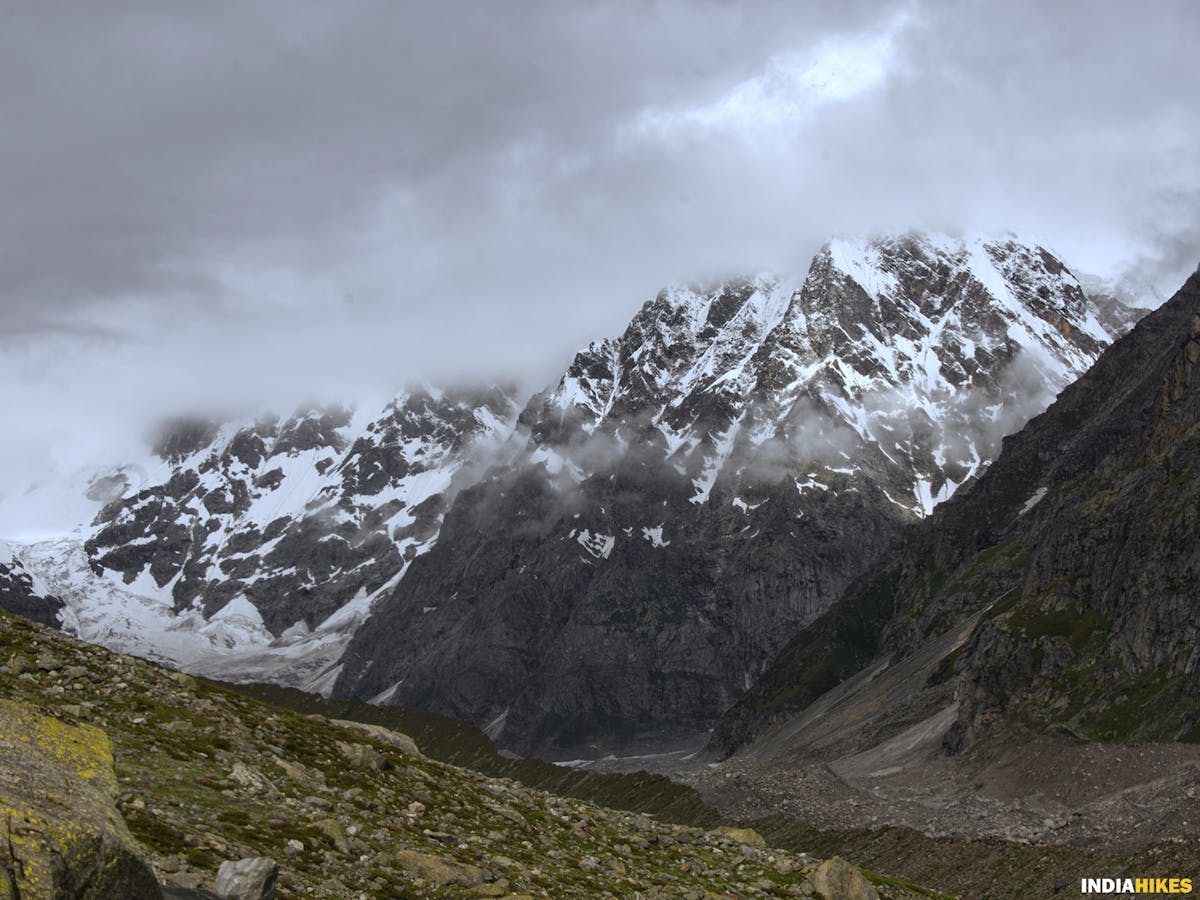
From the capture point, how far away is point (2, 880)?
1584 cm

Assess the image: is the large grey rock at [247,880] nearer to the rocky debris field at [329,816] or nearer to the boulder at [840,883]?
the rocky debris field at [329,816]

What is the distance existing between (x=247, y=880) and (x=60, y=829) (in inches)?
360

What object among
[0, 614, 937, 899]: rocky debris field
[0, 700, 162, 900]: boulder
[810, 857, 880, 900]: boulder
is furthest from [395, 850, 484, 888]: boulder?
[810, 857, 880, 900]: boulder

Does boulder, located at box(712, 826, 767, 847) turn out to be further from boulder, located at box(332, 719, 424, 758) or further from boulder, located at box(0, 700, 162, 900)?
boulder, located at box(0, 700, 162, 900)

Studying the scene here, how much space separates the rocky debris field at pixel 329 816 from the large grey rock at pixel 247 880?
0.29ft

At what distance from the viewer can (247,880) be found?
83.3 feet

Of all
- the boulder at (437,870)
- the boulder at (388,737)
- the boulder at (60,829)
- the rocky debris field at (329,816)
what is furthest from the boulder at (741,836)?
the boulder at (60,829)

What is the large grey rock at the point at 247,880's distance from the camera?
82.3 feet

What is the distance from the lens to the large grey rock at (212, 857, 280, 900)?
25.1 metres

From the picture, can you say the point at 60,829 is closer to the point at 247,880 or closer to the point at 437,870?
the point at 247,880

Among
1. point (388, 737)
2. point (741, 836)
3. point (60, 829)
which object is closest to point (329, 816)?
point (60, 829)

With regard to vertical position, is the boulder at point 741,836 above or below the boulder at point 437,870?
below

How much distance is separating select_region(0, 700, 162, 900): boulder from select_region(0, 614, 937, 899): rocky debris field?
2.94m

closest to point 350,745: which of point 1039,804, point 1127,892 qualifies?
point 1127,892
